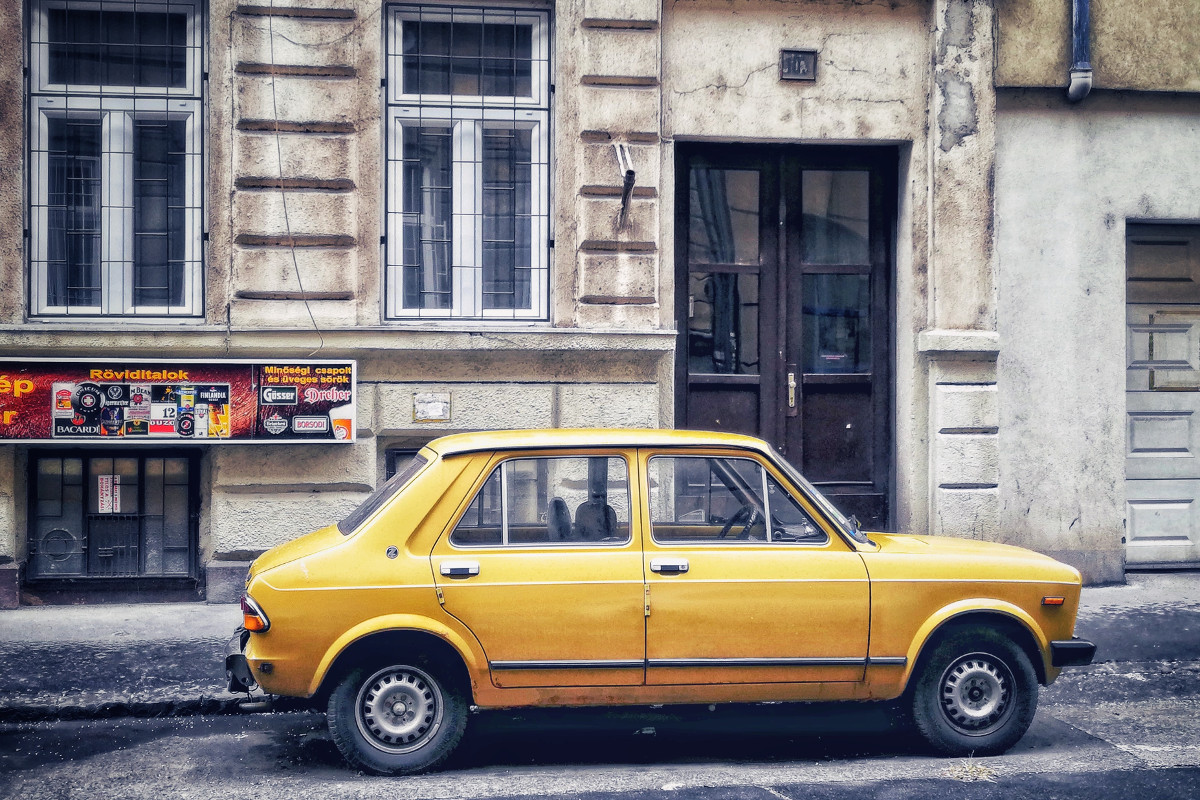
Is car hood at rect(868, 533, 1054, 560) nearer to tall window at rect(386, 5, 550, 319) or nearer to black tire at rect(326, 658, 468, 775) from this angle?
black tire at rect(326, 658, 468, 775)

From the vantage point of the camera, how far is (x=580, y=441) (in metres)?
5.29

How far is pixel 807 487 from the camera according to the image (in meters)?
5.29

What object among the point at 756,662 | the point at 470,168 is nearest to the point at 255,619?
the point at 756,662

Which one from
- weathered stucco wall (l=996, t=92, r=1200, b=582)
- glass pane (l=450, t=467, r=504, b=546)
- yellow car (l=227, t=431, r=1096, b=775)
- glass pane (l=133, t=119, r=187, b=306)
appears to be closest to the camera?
yellow car (l=227, t=431, r=1096, b=775)

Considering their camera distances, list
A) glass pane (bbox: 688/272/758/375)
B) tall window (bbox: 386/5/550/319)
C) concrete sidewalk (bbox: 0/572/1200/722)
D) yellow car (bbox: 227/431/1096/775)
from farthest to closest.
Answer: glass pane (bbox: 688/272/758/375) < tall window (bbox: 386/5/550/319) < concrete sidewalk (bbox: 0/572/1200/722) < yellow car (bbox: 227/431/1096/775)

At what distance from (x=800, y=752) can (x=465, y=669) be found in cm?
177

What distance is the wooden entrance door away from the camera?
9.78 m

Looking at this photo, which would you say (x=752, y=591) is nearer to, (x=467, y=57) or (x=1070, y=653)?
(x=1070, y=653)

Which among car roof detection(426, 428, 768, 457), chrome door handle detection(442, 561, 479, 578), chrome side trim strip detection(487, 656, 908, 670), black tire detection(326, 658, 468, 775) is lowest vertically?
black tire detection(326, 658, 468, 775)

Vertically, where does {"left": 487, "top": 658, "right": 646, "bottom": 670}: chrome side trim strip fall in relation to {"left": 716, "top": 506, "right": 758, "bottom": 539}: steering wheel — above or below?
below

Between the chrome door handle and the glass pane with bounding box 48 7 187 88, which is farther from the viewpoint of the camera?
the glass pane with bounding box 48 7 187 88

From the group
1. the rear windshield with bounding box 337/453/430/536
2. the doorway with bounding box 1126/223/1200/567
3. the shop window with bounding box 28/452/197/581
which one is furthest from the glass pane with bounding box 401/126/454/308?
the doorway with bounding box 1126/223/1200/567

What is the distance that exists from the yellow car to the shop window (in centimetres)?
410

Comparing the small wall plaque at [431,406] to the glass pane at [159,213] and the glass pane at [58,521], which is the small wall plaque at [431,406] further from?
the glass pane at [58,521]
